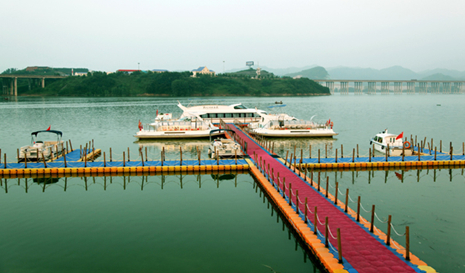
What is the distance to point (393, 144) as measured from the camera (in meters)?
31.1

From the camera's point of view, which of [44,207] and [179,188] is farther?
[179,188]

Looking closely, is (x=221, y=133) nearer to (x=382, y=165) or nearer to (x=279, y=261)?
(x=382, y=165)

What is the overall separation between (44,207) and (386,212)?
18.4 metres

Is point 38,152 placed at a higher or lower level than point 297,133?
lower

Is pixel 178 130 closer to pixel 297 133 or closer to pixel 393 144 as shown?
pixel 297 133

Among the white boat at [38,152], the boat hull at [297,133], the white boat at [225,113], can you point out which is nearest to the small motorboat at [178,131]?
the boat hull at [297,133]

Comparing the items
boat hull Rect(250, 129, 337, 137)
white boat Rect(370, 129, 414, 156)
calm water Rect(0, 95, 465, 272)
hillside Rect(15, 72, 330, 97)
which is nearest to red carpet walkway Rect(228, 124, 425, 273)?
calm water Rect(0, 95, 465, 272)

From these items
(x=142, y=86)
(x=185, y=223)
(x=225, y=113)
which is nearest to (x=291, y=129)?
(x=225, y=113)

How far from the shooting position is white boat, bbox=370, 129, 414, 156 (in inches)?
1163

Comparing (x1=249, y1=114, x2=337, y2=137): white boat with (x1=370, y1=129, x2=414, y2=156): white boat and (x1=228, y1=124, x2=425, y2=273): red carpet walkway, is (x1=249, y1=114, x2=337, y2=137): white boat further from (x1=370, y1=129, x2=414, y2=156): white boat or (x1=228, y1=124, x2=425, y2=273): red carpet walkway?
(x1=228, y1=124, x2=425, y2=273): red carpet walkway

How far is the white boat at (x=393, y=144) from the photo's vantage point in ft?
96.9

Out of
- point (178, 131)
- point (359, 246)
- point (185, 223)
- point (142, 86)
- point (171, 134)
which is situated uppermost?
point (142, 86)

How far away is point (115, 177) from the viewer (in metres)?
25.2

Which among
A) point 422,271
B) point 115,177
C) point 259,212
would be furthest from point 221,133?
point 422,271
